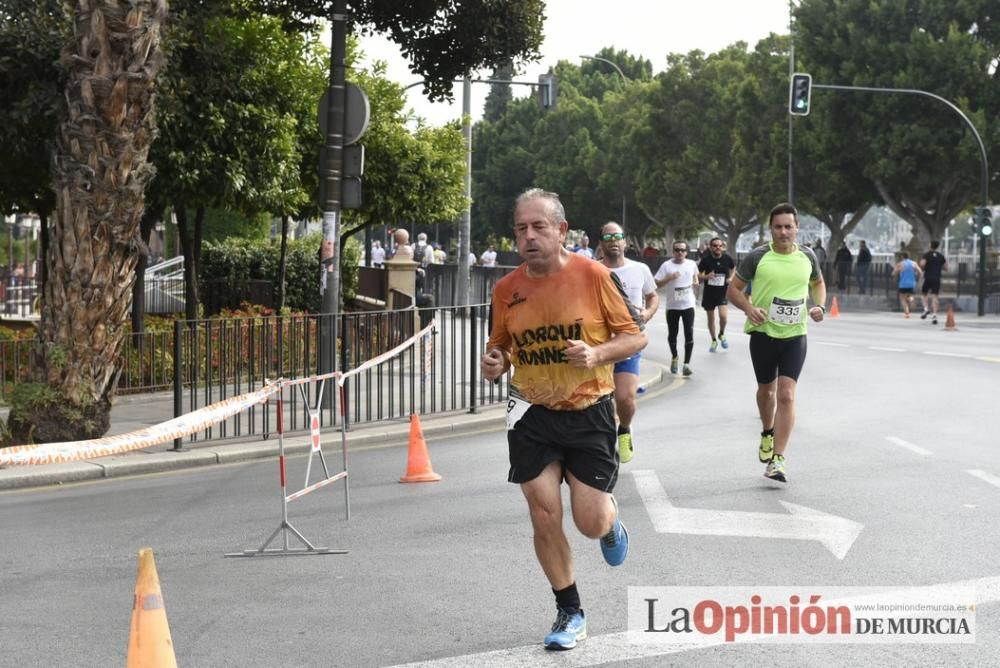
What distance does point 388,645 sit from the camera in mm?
5633

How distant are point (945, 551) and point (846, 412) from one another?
6.97 meters

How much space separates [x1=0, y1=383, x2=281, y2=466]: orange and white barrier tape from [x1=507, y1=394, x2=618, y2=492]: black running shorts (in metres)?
1.87

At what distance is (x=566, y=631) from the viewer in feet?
18.1

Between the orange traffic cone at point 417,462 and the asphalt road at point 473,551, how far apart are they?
6.5 inches

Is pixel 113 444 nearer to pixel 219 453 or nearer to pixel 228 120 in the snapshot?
pixel 219 453

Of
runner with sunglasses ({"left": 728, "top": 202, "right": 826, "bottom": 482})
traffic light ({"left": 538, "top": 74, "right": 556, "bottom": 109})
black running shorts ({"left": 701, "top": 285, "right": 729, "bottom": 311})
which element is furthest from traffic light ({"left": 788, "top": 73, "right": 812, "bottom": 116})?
runner with sunglasses ({"left": 728, "top": 202, "right": 826, "bottom": 482})

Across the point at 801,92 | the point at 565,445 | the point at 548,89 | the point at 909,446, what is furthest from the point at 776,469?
the point at 548,89

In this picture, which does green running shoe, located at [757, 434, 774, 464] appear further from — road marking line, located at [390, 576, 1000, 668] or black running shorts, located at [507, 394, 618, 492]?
black running shorts, located at [507, 394, 618, 492]

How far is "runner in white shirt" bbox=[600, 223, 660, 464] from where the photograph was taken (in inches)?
416

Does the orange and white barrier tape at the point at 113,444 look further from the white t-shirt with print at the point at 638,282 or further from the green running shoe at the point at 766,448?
the white t-shirt with print at the point at 638,282

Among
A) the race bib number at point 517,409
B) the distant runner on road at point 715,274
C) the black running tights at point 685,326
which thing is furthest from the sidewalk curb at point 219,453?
the distant runner on road at point 715,274

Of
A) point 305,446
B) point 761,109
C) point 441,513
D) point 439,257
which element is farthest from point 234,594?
point 761,109

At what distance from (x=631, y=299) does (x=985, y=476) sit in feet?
9.45

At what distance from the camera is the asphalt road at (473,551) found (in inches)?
221
